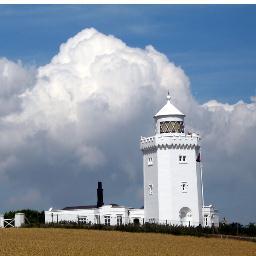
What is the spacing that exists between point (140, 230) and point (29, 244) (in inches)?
836

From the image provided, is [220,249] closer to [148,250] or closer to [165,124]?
[148,250]

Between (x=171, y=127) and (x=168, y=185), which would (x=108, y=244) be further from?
(x=171, y=127)

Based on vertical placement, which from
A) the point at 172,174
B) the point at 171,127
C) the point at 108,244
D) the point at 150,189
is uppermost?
the point at 171,127

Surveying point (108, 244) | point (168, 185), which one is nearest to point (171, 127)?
point (168, 185)

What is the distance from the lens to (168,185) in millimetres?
80688

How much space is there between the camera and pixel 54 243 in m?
54.0

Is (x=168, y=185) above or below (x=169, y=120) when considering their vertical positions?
below

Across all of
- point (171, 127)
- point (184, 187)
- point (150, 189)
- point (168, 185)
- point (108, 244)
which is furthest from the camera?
point (171, 127)

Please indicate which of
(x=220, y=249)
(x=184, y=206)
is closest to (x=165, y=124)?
(x=184, y=206)

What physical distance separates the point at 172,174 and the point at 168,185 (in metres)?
1.19

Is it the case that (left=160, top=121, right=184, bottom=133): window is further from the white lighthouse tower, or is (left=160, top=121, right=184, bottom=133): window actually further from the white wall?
the white wall

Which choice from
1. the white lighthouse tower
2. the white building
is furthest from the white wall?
the white lighthouse tower

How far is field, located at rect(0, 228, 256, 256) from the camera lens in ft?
160

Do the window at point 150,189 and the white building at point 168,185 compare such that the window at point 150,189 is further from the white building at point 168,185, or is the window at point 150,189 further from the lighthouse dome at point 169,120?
the lighthouse dome at point 169,120
